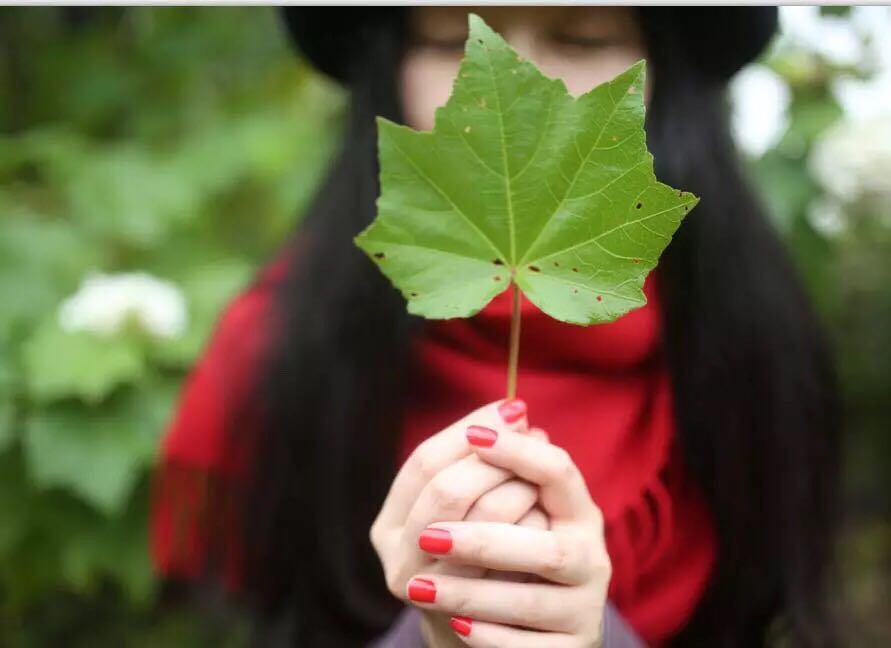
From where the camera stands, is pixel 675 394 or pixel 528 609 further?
pixel 675 394

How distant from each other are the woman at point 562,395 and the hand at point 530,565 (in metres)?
0.06

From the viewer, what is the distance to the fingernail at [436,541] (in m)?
0.30

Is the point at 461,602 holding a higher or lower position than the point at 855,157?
lower

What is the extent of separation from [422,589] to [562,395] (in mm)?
252

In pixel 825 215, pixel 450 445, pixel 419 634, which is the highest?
pixel 825 215

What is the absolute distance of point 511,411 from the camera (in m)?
0.30

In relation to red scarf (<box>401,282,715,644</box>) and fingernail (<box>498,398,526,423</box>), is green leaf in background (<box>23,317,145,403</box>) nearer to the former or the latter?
red scarf (<box>401,282,715,644</box>)

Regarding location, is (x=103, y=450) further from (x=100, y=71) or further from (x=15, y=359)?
(x=100, y=71)

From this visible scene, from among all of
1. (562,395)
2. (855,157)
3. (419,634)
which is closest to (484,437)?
(419,634)

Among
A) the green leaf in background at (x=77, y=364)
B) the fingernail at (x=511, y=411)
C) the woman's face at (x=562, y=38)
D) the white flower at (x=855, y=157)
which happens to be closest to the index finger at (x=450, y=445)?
the fingernail at (x=511, y=411)

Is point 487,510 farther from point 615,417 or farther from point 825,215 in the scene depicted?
point 825,215

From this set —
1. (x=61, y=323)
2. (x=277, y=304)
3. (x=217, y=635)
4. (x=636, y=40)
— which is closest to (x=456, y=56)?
(x=636, y=40)

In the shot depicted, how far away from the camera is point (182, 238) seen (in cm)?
92

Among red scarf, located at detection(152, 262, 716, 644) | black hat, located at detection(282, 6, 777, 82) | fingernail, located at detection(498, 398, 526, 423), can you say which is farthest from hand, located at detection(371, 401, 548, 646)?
black hat, located at detection(282, 6, 777, 82)
